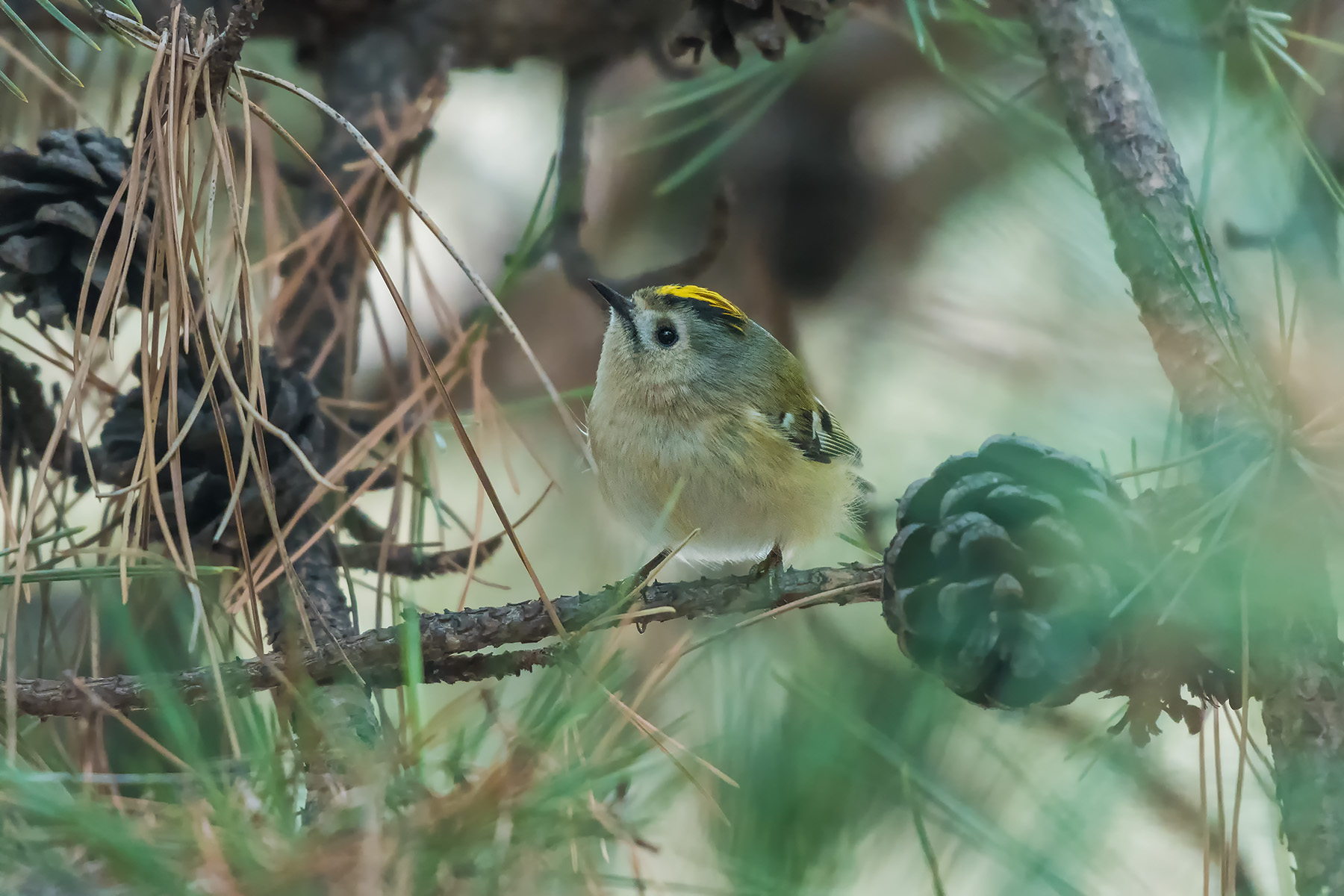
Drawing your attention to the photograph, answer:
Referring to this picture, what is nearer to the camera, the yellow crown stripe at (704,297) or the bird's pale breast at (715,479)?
the bird's pale breast at (715,479)

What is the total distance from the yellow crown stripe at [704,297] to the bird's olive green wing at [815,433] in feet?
0.48

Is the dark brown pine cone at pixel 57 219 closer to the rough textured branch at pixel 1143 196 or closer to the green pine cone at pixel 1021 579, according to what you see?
the green pine cone at pixel 1021 579

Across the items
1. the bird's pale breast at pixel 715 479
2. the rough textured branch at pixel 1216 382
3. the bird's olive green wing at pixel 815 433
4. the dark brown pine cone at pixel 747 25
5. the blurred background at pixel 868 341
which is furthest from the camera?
the bird's olive green wing at pixel 815 433

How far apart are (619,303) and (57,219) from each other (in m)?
0.63

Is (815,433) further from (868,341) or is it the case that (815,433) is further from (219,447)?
(219,447)

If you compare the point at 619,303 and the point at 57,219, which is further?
the point at 619,303

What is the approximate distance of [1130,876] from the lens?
0.64 m

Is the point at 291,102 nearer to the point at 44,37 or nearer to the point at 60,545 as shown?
the point at 44,37

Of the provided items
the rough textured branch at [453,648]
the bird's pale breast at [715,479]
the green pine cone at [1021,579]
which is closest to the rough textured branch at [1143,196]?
the green pine cone at [1021,579]

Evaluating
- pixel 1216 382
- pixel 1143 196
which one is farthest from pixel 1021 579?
pixel 1143 196

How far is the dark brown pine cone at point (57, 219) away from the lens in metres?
0.75

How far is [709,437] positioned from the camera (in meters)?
1.13

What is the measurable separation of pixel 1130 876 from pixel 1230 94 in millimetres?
801

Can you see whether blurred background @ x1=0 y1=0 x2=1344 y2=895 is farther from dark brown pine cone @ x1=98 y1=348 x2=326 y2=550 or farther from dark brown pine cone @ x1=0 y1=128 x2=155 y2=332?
dark brown pine cone @ x1=0 y1=128 x2=155 y2=332
